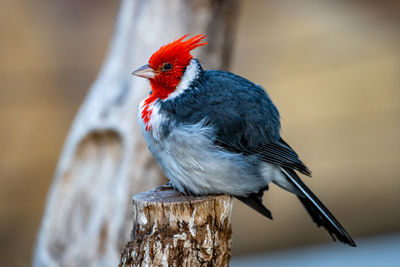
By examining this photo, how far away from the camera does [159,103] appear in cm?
304

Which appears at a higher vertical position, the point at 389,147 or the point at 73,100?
the point at 73,100

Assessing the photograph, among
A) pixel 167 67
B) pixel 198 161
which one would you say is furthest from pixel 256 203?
pixel 167 67

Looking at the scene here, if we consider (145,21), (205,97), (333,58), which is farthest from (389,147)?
(205,97)

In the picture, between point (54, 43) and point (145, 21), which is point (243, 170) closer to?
point (145, 21)

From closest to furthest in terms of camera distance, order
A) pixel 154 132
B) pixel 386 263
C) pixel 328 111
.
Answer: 1. pixel 154 132
2. pixel 386 263
3. pixel 328 111

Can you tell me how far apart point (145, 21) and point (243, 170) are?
5.44 feet

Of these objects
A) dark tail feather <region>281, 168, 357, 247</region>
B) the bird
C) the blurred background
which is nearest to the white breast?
the bird

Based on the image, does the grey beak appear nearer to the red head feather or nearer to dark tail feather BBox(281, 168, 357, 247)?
the red head feather

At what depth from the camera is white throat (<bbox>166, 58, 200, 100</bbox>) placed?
3057 mm

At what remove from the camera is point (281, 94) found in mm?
6016

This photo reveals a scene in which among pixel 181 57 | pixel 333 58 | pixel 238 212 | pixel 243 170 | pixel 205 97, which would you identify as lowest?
pixel 238 212

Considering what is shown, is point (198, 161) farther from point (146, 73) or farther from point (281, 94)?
point (281, 94)

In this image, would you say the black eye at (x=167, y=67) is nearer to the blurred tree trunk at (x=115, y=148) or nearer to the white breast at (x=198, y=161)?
the white breast at (x=198, y=161)

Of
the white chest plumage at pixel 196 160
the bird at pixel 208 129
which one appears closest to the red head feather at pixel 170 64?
the bird at pixel 208 129
